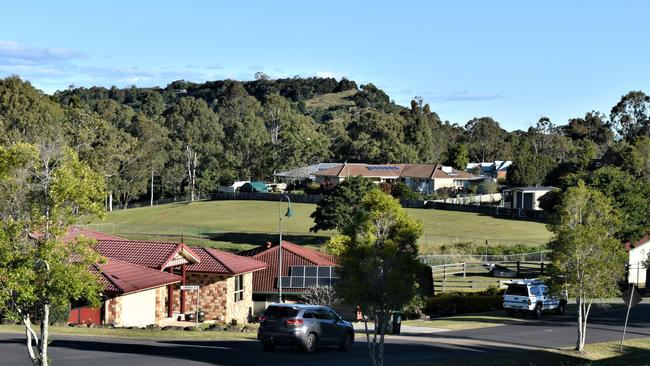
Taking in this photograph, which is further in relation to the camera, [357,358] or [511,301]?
[511,301]

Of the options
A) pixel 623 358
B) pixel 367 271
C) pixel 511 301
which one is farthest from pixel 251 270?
pixel 367 271

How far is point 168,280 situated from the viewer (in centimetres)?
3741

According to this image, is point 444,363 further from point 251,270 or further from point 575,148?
point 575,148

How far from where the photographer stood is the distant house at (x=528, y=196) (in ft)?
371

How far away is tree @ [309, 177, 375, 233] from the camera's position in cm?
Result: 8025

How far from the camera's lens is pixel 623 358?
93.4 feet

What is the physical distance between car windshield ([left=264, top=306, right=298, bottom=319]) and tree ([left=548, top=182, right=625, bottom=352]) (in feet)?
35.8

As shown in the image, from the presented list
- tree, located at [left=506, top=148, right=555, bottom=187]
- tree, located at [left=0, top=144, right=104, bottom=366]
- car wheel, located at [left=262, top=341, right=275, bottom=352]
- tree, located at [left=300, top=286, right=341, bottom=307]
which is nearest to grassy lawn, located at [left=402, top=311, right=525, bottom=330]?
tree, located at [left=300, top=286, right=341, bottom=307]

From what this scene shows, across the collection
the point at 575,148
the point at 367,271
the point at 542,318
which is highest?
the point at 575,148

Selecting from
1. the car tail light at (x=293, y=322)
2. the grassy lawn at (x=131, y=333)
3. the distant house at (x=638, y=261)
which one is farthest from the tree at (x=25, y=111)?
the car tail light at (x=293, y=322)

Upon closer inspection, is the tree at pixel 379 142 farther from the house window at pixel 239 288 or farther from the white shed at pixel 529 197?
the house window at pixel 239 288

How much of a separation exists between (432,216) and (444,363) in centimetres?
8004

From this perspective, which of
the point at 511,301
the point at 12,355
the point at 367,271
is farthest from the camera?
the point at 511,301

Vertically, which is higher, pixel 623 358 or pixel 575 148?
pixel 575 148
